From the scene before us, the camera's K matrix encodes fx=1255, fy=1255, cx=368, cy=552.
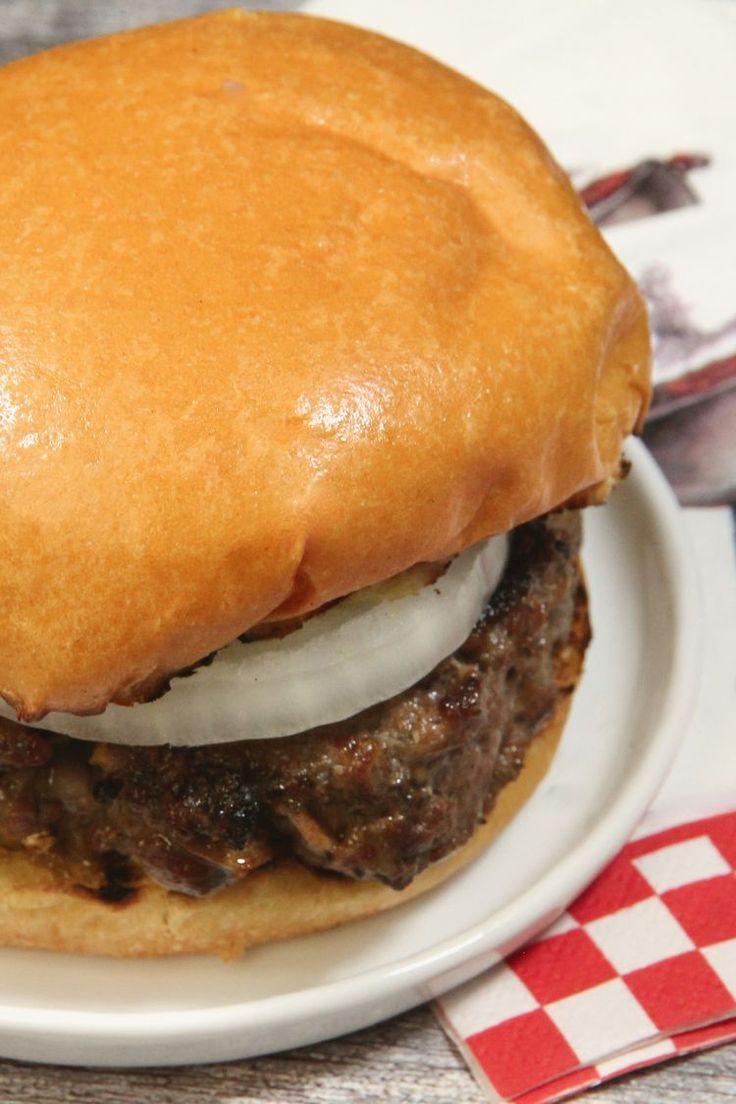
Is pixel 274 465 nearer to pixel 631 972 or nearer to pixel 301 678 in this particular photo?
pixel 301 678

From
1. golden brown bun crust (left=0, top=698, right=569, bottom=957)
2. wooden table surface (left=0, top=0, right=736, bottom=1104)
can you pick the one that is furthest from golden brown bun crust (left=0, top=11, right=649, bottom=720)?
wooden table surface (left=0, top=0, right=736, bottom=1104)

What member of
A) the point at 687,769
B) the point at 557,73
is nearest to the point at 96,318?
the point at 687,769

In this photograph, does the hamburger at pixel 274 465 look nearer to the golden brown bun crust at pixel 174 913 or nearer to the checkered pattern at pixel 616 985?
the golden brown bun crust at pixel 174 913

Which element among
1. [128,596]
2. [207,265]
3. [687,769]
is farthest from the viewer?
[687,769]

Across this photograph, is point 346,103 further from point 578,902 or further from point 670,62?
point 670,62

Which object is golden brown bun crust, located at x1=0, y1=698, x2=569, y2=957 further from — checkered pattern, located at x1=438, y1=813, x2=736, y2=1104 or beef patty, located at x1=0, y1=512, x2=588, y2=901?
checkered pattern, located at x1=438, y1=813, x2=736, y2=1104

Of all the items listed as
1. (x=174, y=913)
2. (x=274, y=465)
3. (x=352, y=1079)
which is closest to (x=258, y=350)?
(x=274, y=465)

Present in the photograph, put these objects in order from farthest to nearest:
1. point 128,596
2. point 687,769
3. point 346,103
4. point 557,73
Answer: point 557,73
point 687,769
point 346,103
point 128,596
